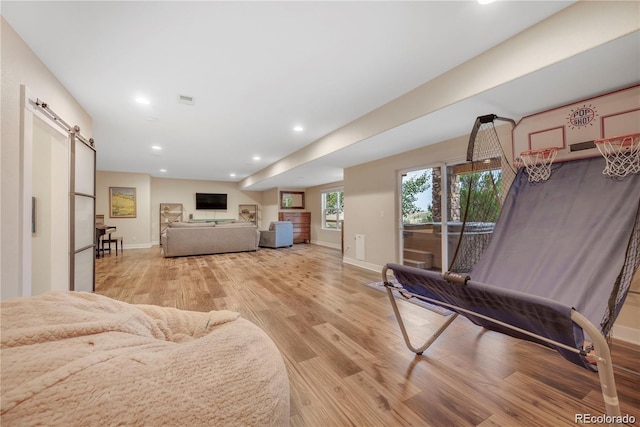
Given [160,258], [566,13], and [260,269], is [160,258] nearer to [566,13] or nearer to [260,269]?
[260,269]

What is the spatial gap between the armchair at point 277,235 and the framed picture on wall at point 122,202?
4.18m

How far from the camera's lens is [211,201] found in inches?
370

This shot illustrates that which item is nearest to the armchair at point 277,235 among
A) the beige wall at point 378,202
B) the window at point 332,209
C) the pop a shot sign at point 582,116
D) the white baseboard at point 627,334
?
the window at point 332,209

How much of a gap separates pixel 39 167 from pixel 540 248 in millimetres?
4923

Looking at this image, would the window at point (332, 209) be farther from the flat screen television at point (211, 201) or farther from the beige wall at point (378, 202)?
the flat screen television at point (211, 201)

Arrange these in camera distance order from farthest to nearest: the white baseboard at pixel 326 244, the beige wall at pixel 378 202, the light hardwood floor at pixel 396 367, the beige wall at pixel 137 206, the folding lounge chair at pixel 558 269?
the white baseboard at pixel 326 244 < the beige wall at pixel 137 206 < the beige wall at pixel 378 202 < the light hardwood floor at pixel 396 367 < the folding lounge chair at pixel 558 269

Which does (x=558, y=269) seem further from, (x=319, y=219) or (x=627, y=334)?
(x=319, y=219)

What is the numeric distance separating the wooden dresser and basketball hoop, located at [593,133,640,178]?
25.3 ft

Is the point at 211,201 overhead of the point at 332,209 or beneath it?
overhead

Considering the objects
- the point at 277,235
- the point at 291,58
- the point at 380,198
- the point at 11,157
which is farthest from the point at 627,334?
the point at 277,235

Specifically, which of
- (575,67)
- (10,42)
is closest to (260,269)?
(10,42)

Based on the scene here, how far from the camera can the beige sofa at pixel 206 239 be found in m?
5.95

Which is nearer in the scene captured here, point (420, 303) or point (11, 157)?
point (11, 157)

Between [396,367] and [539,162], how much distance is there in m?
2.12
